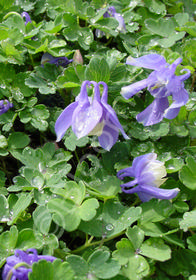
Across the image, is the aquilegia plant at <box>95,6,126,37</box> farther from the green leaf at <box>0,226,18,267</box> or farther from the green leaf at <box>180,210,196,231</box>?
the green leaf at <box>0,226,18,267</box>

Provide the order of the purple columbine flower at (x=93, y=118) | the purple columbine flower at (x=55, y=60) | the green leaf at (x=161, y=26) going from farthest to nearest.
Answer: the green leaf at (x=161, y=26) → the purple columbine flower at (x=55, y=60) → the purple columbine flower at (x=93, y=118)

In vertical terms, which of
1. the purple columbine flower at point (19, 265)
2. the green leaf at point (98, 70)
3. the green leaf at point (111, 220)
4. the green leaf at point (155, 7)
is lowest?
the green leaf at point (111, 220)

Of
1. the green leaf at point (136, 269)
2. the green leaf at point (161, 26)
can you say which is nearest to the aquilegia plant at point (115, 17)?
the green leaf at point (161, 26)

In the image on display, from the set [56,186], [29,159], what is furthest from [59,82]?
[56,186]

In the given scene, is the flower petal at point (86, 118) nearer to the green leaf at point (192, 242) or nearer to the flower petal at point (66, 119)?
the flower petal at point (66, 119)

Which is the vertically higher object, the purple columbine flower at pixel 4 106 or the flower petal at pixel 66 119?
the flower petal at pixel 66 119

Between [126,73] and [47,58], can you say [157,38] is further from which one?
[47,58]

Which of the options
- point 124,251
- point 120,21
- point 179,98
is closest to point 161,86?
point 179,98

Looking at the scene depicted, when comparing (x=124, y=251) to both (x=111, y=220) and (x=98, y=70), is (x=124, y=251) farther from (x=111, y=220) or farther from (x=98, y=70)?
(x=98, y=70)
